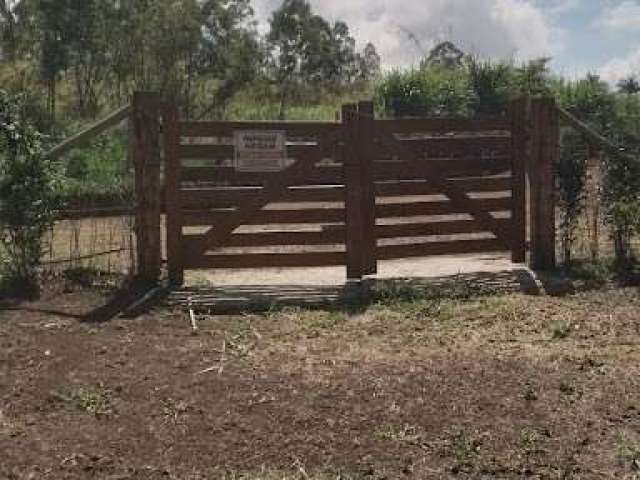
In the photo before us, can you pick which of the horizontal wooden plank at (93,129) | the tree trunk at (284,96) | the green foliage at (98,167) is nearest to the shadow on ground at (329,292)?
the horizontal wooden plank at (93,129)

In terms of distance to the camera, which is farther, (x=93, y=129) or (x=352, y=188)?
(x=352, y=188)

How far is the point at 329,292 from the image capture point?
8.22 metres

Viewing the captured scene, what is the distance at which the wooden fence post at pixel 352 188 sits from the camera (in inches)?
333

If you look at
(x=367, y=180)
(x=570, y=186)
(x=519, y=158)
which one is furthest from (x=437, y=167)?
(x=570, y=186)

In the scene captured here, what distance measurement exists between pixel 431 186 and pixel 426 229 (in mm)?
458

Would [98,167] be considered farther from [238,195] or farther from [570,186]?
[570,186]

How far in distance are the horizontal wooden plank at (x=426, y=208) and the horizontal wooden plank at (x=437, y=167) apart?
0.98 feet

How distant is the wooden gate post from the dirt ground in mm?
1437

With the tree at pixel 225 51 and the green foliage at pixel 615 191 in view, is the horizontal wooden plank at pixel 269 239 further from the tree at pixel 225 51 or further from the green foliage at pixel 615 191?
the tree at pixel 225 51

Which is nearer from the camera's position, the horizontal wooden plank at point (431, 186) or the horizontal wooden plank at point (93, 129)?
the horizontal wooden plank at point (93, 129)

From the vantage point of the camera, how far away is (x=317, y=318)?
24.3 ft

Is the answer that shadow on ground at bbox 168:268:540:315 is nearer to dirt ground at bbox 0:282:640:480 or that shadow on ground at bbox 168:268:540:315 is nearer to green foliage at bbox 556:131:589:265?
dirt ground at bbox 0:282:640:480

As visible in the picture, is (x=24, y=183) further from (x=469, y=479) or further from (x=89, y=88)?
(x=89, y=88)

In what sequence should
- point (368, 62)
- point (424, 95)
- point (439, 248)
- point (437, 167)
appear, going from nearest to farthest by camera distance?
point (437, 167) → point (439, 248) → point (424, 95) → point (368, 62)
